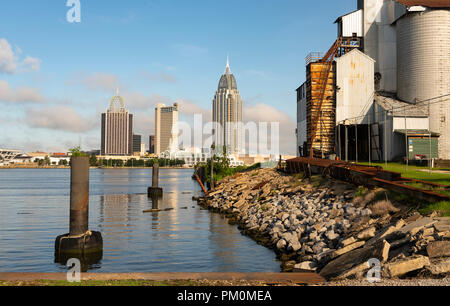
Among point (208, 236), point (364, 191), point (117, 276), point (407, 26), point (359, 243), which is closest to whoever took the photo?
point (117, 276)

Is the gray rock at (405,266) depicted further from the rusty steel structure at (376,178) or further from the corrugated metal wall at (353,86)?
the corrugated metal wall at (353,86)

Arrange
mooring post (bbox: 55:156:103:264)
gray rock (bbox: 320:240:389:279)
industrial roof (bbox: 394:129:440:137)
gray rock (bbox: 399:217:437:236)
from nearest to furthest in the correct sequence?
gray rock (bbox: 320:240:389:279), gray rock (bbox: 399:217:437:236), mooring post (bbox: 55:156:103:264), industrial roof (bbox: 394:129:440:137)

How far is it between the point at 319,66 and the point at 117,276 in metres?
43.5

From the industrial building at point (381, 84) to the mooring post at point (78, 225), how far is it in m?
31.5

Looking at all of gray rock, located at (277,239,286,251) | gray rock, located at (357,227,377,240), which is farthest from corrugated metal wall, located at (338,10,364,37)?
gray rock, located at (357,227,377,240)

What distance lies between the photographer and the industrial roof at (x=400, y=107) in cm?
4316

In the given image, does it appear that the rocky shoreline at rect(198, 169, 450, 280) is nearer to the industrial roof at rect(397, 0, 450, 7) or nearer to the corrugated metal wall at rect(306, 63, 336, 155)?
the corrugated metal wall at rect(306, 63, 336, 155)

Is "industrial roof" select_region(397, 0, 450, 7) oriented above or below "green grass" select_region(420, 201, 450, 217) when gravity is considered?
above

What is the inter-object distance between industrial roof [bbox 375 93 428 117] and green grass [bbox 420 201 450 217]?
28123mm

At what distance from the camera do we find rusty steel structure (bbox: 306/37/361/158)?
4800cm

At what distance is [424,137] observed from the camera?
40.6 meters

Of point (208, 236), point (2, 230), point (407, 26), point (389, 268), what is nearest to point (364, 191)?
point (208, 236)
